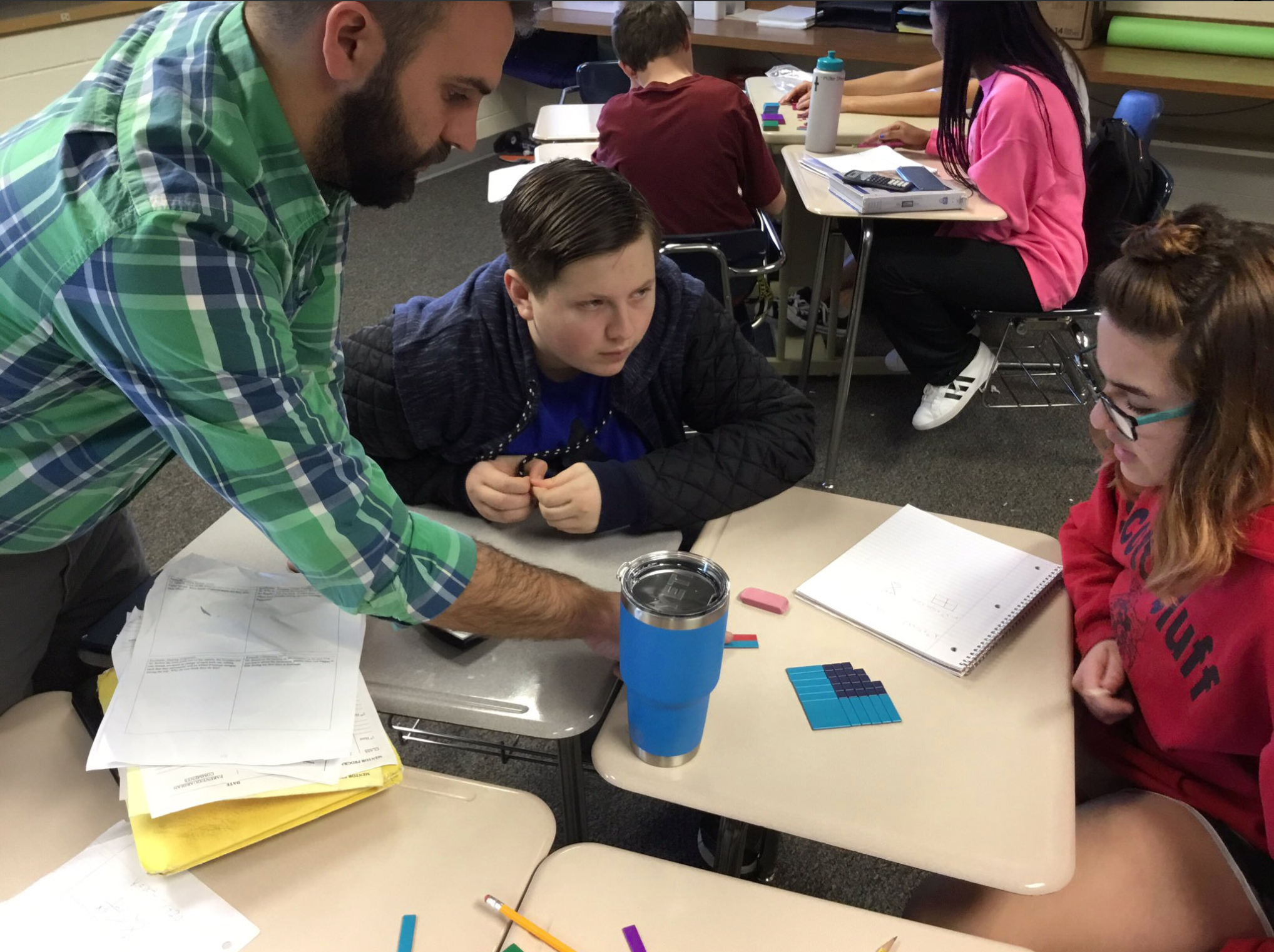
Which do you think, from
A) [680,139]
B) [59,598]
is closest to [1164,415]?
[59,598]

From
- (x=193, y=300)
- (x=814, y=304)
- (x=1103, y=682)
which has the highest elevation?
(x=193, y=300)

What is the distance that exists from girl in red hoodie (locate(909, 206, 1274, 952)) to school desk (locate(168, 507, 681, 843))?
1.49ft

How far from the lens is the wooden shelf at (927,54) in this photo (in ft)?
11.3

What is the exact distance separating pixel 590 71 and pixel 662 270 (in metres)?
2.53

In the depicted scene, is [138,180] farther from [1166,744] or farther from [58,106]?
[1166,744]

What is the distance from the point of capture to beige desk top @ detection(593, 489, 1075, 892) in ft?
2.84

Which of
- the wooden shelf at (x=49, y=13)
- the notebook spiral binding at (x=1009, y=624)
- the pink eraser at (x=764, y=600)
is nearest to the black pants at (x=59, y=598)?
the pink eraser at (x=764, y=600)

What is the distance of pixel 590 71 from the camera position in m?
3.62

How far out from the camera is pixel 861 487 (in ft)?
8.77

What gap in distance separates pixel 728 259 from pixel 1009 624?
1.58 metres

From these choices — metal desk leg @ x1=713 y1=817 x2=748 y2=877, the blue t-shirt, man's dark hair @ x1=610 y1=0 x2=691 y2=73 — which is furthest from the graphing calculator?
metal desk leg @ x1=713 y1=817 x2=748 y2=877

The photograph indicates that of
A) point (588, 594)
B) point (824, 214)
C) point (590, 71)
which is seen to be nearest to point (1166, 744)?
point (588, 594)

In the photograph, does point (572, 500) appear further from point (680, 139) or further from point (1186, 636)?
point (680, 139)

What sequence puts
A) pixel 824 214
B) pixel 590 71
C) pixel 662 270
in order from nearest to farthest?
pixel 662 270, pixel 824 214, pixel 590 71
